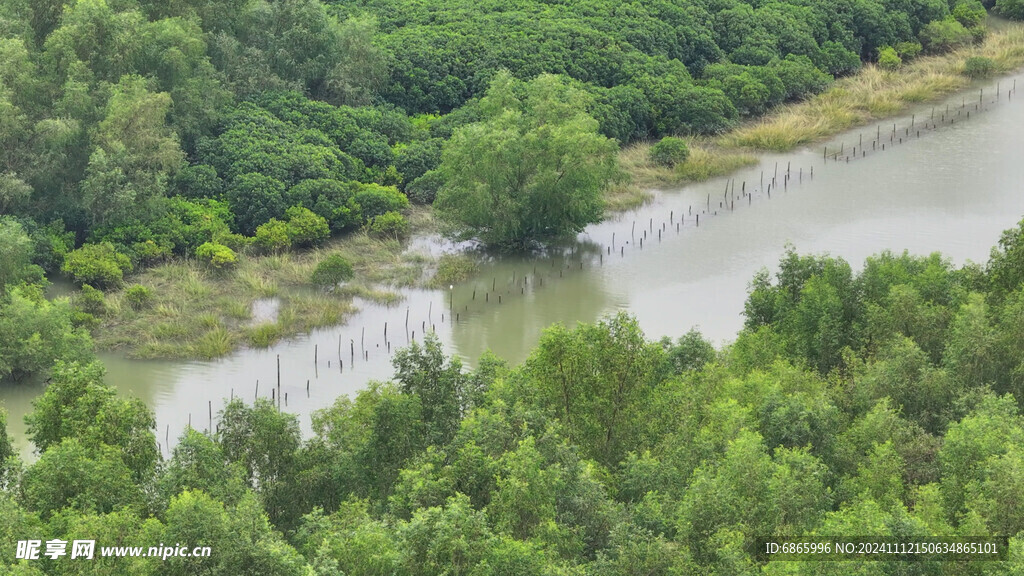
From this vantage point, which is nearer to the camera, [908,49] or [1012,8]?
[908,49]

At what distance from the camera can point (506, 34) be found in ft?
215

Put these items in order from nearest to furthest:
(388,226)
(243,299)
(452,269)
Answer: (243,299), (452,269), (388,226)

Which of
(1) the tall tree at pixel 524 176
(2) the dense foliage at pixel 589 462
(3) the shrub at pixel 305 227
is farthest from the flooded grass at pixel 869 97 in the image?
(2) the dense foliage at pixel 589 462

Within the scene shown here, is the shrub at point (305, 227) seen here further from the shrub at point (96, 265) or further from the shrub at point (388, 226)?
the shrub at point (96, 265)

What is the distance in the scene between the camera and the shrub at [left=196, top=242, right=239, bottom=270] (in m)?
48.6

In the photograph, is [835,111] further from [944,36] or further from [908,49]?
[944,36]

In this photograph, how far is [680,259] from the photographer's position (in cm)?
5175

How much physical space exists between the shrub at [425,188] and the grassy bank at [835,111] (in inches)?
344

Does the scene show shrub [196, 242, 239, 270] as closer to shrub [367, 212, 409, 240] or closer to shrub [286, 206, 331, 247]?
shrub [286, 206, 331, 247]

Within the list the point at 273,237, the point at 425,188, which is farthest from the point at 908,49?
the point at 273,237

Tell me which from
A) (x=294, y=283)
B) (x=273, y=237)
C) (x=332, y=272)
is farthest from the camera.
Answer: (x=273, y=237)

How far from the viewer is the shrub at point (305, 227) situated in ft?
166

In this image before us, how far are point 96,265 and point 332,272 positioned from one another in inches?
315

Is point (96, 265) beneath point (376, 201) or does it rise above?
beneath
